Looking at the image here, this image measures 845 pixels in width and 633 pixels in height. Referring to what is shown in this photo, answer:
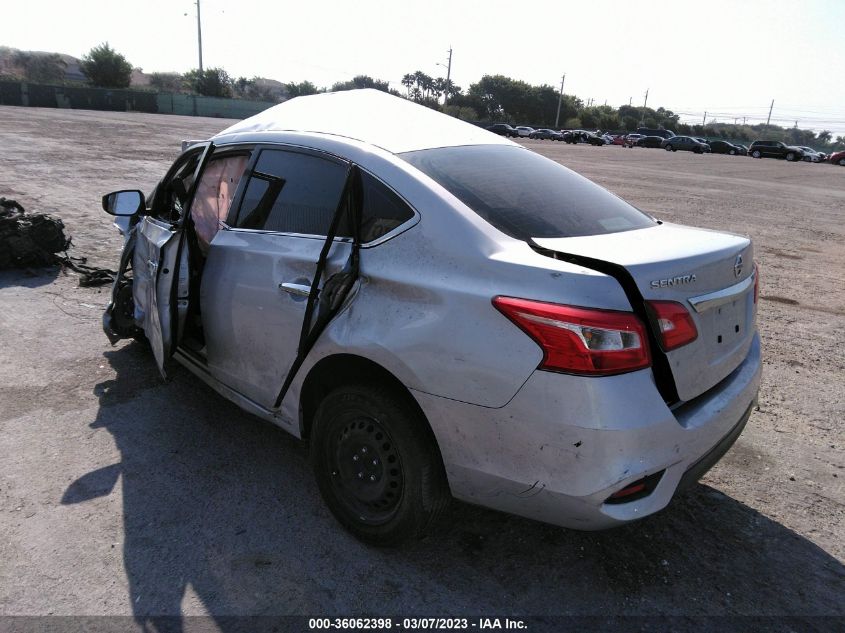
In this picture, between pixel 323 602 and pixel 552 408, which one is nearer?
pixel 552 408

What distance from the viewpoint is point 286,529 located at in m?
2.85

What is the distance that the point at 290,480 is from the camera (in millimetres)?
3248

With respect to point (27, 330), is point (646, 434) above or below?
above

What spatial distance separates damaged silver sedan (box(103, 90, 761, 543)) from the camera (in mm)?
2090

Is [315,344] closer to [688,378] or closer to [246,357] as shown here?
[246,357]

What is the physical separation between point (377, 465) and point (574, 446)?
3.01 feet

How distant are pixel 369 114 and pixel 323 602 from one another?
2324 millimetres

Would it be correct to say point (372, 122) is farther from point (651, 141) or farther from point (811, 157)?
point (651, 141)

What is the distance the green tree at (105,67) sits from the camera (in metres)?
65.6

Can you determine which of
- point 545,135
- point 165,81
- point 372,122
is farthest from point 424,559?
point 165,81

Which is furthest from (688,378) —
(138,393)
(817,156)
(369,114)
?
(817,156)

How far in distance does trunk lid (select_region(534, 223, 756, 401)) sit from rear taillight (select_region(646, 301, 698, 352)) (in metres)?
0.02

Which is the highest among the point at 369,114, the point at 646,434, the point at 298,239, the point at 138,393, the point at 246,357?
the point at 369,114

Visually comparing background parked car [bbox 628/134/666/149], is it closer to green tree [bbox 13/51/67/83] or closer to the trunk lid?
the trunk lid
